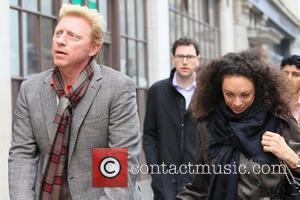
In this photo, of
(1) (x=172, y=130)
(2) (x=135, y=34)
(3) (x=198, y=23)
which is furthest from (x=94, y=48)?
(3) (x=198, y=23)

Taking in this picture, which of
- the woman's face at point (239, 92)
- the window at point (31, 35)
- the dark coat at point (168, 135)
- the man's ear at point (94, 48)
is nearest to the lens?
the woman's face at point (239, 92)

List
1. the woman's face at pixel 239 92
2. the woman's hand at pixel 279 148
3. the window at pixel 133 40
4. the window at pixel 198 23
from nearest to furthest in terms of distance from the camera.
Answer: the woman's hand at pixel 279 148
the woman's face at pixel 239 92
the window at pixel 133 40
the window at pixel 198 23

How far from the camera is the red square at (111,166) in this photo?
3451mm

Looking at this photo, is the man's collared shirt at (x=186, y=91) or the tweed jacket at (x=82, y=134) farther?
the man's collared shirt at (x=186, y=91)

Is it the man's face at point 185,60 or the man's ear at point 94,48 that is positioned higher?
the man's face at point 185,60

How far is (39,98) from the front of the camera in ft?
11.8

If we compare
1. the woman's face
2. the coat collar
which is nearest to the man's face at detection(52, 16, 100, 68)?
the coat collar

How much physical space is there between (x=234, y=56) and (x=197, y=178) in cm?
66

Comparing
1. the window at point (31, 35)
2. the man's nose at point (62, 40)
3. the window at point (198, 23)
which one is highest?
the window at point (198, 23)

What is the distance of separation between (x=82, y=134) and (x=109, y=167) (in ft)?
0.72

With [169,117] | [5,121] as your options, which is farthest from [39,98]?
[5,121]

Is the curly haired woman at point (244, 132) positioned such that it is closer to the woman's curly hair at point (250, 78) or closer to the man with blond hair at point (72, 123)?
the woman's curly hair at point (250, 78)

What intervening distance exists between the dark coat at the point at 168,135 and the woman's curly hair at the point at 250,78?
6.32 feet

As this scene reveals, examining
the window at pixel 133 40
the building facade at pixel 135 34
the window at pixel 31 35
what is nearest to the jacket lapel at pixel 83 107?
the building facade at pixel 135 34
